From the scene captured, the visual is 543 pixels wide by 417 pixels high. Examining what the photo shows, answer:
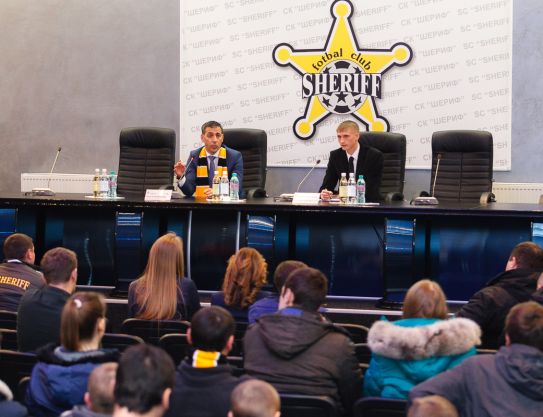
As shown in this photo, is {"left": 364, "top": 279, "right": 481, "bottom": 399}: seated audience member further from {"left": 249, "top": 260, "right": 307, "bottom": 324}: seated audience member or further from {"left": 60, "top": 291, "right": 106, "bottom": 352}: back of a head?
{"left": 60, "top": 291, "right": 106, "bottom": 352}: back of a head

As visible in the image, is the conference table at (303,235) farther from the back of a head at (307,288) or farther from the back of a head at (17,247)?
the back of a head at (307,288)

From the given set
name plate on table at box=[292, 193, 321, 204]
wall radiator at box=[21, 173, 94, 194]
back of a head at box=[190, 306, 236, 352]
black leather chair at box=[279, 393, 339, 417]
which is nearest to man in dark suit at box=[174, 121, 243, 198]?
name plate on table at box=[292, 193, 321, 204]

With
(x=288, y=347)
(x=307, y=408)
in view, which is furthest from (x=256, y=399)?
(x=288, y=347)

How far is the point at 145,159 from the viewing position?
7.88 meters

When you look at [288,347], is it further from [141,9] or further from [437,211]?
[141,9]

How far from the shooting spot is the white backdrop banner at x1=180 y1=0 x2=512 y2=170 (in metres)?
8.26

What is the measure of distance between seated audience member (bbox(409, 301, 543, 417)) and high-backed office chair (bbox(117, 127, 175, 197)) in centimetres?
521

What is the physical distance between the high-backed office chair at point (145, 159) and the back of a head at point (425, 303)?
473 cm

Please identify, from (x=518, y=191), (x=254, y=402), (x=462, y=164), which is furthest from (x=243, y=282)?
(x=518, y=191)

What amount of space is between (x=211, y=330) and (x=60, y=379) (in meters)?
0.51

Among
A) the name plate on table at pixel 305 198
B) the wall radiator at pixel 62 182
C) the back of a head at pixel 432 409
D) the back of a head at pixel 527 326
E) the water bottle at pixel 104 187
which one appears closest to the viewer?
the back of a head at pixel 432 409

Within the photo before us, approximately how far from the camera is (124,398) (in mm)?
2311

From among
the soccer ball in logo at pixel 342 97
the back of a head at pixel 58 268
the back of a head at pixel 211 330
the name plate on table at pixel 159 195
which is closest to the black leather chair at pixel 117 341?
Result: the back of a head at pixel 58 268

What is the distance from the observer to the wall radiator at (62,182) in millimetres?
9055
